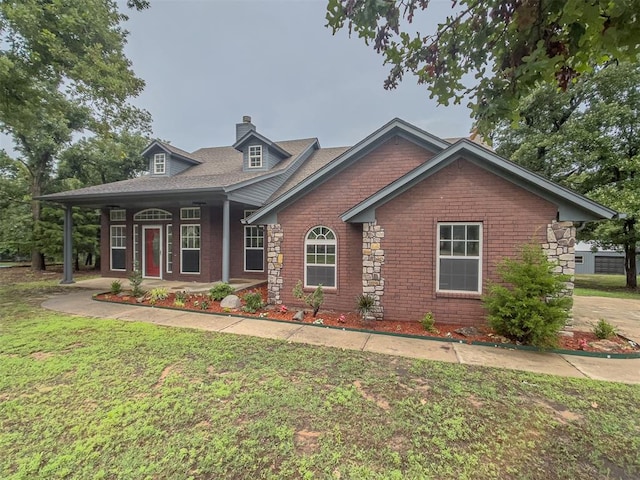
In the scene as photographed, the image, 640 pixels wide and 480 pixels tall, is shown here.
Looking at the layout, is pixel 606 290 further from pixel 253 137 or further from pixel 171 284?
pixel 171 284

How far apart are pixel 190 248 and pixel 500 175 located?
11.2m

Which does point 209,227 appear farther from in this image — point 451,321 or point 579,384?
point 579,384

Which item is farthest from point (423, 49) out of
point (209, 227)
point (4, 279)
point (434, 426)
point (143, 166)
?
point (143, 166)

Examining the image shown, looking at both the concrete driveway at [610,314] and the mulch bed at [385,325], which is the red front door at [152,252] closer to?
the mulch bed at [385,325]

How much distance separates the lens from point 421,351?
4926 mm

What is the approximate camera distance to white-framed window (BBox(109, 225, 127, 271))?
1291cm

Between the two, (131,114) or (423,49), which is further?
(131,114)

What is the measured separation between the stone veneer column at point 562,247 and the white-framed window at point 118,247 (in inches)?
608

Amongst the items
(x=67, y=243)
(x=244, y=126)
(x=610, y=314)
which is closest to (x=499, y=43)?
(x=610, y=314)

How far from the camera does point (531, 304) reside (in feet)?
15.8

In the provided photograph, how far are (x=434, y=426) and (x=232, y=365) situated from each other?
2.86 meters

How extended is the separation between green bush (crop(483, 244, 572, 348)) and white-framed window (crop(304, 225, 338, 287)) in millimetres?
3795

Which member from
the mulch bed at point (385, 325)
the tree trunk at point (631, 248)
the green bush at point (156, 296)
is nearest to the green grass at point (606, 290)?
the tree trunk at point (631, 248)

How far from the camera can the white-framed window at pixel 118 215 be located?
42.1 ft
